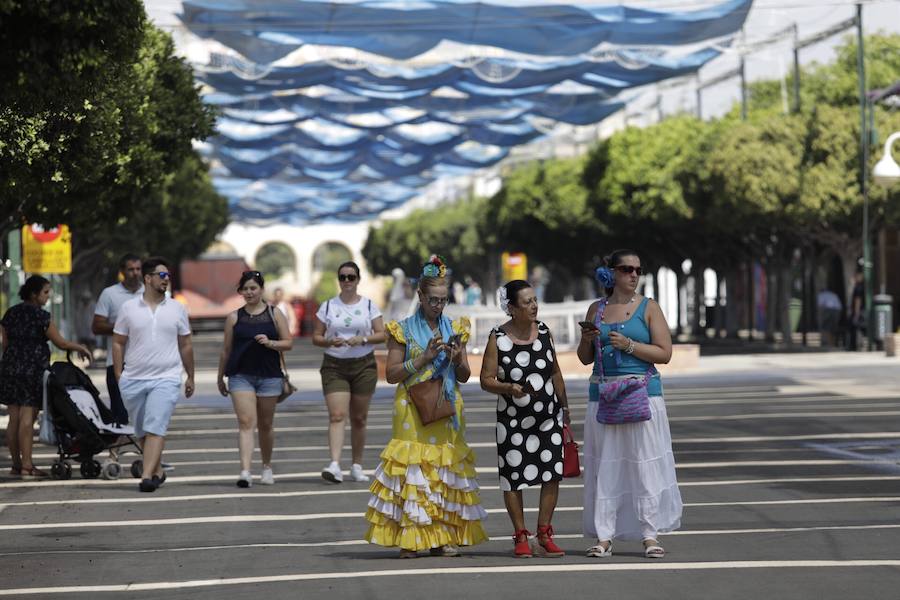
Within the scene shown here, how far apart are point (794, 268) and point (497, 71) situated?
24.0 m

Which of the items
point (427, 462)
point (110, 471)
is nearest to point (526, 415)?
point (427, 462)

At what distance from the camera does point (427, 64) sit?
3628 cm

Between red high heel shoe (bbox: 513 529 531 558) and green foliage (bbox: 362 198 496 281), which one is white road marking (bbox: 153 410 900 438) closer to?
red high heel shoe (bbox: 513 529 531 558)

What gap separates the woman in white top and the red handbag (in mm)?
4677

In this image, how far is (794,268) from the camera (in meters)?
57.7

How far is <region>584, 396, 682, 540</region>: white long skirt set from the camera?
10227 millimetres

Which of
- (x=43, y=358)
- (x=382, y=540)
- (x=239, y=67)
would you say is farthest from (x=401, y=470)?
(x=239, y=67)

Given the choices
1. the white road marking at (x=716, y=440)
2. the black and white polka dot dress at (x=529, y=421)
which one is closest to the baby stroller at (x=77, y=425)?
the white road marking at (x=716, y=440)

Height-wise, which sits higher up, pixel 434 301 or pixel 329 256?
pixel 329 256

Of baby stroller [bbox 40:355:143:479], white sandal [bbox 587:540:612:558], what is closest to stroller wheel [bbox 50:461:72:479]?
baby stroller [bbox 40:355:143:479]

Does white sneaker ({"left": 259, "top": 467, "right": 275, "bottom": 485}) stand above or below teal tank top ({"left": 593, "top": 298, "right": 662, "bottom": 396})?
below

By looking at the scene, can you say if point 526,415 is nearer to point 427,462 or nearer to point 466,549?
point 427,462

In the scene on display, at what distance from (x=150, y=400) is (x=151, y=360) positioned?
323mm

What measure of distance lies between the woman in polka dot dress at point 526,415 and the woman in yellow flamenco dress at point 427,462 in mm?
248
